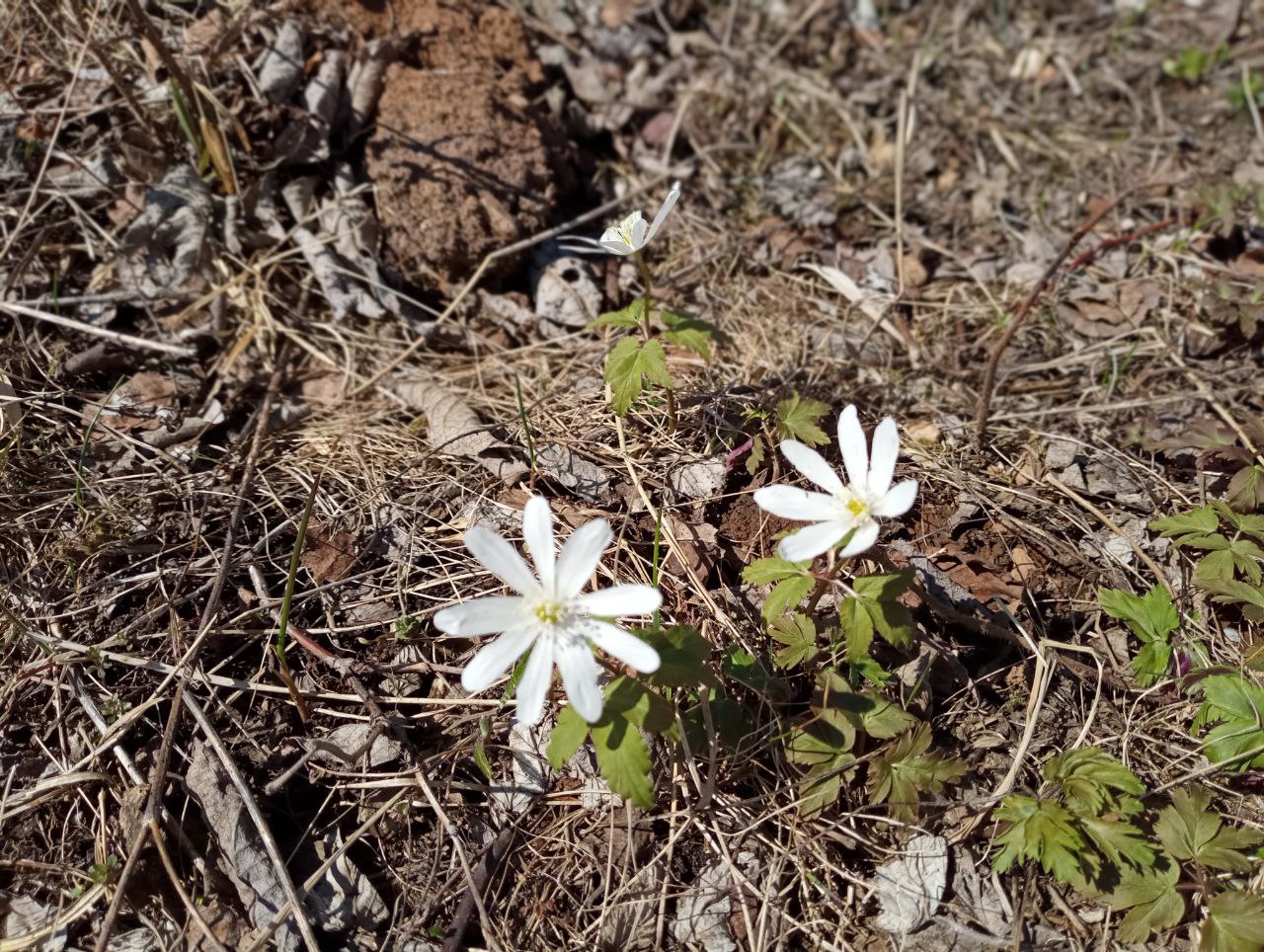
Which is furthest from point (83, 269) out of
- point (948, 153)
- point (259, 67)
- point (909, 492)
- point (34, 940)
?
point (948, 153)

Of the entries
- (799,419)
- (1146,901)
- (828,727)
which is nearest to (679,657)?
(828,727)

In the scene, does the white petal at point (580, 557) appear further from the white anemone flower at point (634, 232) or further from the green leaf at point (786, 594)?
the white anemone flower at point (634, 232)

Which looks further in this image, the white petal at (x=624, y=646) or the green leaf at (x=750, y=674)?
the green leaf at (x=750, y=674)

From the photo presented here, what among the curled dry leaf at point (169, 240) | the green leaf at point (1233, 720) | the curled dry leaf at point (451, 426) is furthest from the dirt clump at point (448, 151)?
the green leaf at point (1233, 720)

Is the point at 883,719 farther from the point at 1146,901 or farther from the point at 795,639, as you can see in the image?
the point at 1146,901

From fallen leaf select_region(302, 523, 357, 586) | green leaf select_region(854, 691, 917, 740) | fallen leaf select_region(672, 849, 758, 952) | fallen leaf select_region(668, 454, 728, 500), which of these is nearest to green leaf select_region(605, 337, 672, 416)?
fallen leaf select_region(668, 454, 728, 500)

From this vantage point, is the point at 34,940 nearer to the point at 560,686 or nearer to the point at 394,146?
Result: the point at 560,686

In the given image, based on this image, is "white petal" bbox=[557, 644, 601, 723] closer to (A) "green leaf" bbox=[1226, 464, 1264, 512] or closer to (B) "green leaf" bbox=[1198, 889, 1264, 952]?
(B) "green leaf" bbox=[1198, 889, 1264, 952]
